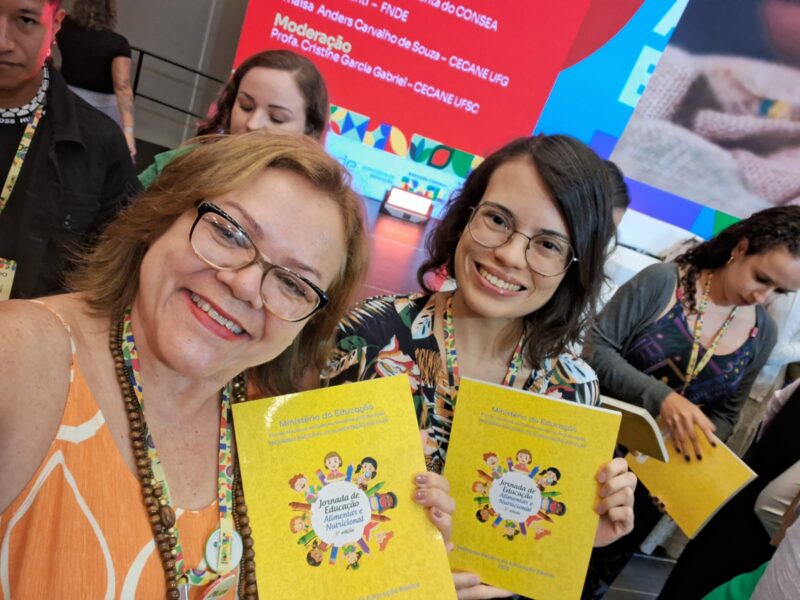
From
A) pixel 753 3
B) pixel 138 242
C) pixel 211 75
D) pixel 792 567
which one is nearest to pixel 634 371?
pixel 792 567

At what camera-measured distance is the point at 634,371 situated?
7.62 ft

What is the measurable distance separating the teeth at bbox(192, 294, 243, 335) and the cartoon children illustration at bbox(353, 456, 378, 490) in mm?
373

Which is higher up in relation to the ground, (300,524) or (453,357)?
(453,357)

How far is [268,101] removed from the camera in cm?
226

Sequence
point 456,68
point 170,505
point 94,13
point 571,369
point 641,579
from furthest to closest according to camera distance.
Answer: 1. point 456,68
2. point 641,579
3. point 94,13
4. point 571,369
5. point 170,505

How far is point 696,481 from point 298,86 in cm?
211

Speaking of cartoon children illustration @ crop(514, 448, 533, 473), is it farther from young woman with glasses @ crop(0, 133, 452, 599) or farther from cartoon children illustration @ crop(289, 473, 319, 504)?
cartoon children illustration @ crop(289, 473, 319, 504)

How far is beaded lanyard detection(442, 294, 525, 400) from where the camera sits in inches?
57.6

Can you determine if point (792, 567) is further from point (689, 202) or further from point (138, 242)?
point (689, 202)

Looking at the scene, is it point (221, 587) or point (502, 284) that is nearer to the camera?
point (221, 587)

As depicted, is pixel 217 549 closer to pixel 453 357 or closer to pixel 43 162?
pixel 453 357

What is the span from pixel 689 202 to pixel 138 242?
5.61 meters

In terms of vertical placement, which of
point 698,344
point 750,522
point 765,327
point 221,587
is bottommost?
point 750,522

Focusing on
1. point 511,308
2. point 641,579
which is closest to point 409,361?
point 511,308
